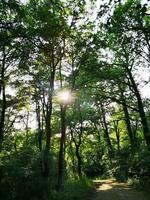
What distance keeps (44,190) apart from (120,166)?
16.6m

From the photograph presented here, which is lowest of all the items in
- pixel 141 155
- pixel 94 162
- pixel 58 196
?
pixel 58 196

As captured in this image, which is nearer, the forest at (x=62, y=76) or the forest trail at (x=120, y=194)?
the forest at (x=62, y=76)

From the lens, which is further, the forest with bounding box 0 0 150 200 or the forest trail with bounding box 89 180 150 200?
the forest trail with bounding box 89 180 150 200

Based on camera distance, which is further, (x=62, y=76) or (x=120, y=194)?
(x=62, y=76)

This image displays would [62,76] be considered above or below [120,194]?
above

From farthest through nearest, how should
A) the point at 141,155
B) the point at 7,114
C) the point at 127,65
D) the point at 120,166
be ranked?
the point at 7,114, the point at 120,166, the point at 127,65, the point at 141,155

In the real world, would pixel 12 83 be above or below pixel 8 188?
above

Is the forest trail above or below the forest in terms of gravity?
below

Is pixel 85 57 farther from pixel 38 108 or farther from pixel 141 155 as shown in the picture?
pixel 38 108

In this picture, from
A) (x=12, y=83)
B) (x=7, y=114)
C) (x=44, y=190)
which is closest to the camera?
(x=44, y=190)

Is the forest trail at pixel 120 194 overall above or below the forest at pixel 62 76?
below

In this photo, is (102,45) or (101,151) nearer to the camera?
(102,45)

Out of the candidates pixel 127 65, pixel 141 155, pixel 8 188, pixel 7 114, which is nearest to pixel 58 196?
pixel 8 188

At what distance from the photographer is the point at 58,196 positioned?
16.0 meters
